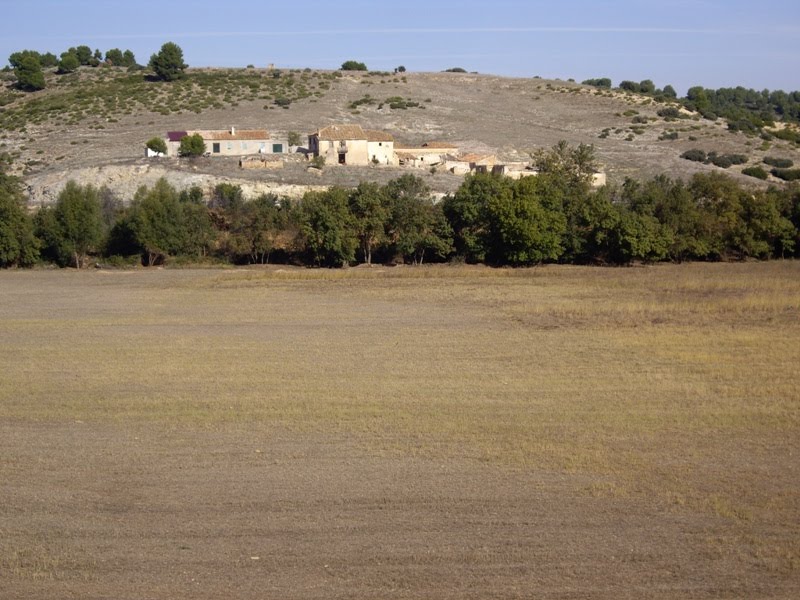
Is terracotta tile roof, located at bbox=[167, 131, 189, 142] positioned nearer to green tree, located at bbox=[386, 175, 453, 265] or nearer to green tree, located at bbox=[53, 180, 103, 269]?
green tree, located at bbox=[53, 180, 103, 269]

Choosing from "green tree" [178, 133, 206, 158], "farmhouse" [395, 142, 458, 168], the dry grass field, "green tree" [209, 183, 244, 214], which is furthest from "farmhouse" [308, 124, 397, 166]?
the dry grass field

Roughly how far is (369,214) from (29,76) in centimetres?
7164

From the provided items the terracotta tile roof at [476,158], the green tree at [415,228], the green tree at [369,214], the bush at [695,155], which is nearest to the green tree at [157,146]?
the terracotta tile roof at [476,158]

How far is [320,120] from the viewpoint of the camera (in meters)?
88.3

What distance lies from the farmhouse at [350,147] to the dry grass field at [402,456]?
39.1m

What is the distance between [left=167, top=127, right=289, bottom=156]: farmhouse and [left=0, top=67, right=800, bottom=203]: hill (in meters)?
3.07

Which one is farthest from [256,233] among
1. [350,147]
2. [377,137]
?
[377,137]

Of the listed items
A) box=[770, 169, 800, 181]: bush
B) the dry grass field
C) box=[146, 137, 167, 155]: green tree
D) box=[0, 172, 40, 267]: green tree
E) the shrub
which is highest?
the shrub

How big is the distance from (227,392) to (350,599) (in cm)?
1040

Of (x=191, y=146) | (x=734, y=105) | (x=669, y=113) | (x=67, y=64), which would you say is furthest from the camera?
(x=734, y=105)

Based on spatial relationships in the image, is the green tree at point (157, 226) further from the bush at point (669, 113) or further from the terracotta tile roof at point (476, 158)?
the bush at point (669, 113)

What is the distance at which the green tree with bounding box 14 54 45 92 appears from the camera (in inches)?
4086

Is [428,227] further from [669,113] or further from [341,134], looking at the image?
[669,113]

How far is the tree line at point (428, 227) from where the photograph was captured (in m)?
47.3
